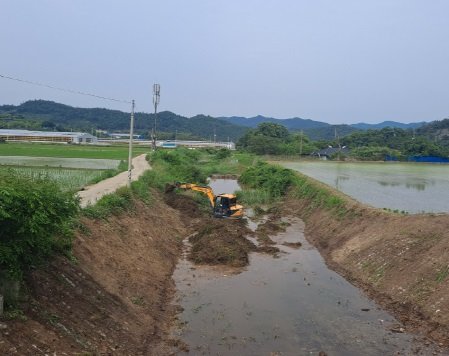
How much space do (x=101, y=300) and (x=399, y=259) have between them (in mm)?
11174

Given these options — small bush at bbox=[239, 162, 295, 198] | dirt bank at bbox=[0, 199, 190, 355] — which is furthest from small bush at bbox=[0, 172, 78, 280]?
small bush at bbox=[239, 162, 295, 198]

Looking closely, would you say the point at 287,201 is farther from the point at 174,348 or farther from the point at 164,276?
the point at 174,348

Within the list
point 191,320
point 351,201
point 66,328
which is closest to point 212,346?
point 191,320

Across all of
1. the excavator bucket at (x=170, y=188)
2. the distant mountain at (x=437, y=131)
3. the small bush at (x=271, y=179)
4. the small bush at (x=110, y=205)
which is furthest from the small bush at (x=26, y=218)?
the distant mountain at (x=437, y=131)

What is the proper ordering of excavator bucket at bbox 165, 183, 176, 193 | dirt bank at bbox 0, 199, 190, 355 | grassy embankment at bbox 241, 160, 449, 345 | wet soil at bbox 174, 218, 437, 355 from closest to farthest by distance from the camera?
dirt bank at bbox 0, 199, 190, 355, wet soil at bbox 174, 218, 437, 355, grassy embankment at bbox 241, 160, 449, 345, excavator bucket at bbox 165, 183, 176, 193

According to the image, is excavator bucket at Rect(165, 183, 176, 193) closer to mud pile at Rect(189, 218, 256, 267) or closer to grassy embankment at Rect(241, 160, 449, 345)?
mud pile at Rect(189, 218, 256, 267)

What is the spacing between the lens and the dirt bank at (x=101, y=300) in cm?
922

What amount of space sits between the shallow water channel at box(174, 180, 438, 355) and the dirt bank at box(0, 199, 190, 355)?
3.24 feet

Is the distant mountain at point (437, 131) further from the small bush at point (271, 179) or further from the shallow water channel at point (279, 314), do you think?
the shallow water channel at point (279, 314)

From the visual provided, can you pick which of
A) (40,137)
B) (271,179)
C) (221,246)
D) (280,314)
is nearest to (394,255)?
(280,314)

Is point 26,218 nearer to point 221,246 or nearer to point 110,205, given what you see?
point 110,205

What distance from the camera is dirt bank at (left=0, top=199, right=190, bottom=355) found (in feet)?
30.2

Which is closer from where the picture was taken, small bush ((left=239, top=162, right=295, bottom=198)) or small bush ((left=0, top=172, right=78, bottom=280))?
small bush ((left=0, top=172, right=78, bottom=280))

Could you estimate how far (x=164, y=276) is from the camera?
18.1 metres
